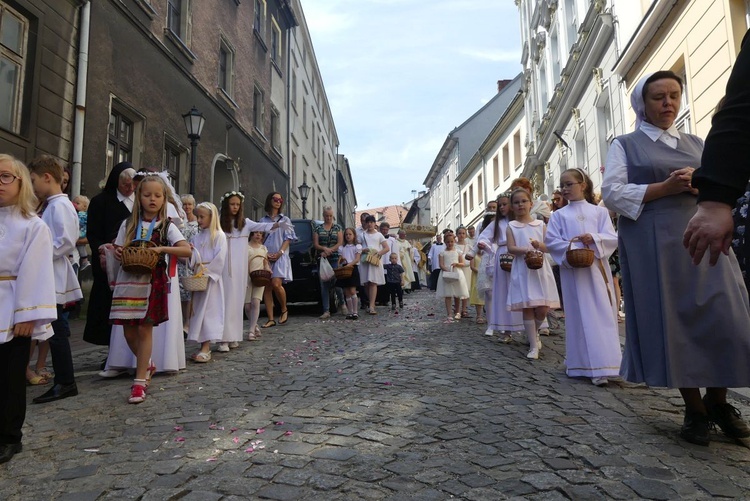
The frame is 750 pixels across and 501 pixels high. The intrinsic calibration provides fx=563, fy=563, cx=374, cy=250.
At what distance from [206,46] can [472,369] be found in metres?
14.0

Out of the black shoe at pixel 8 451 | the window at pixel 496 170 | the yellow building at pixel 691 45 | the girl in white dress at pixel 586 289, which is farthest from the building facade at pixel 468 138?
the black shoe at pixel 8 451

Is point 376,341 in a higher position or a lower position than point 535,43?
lower

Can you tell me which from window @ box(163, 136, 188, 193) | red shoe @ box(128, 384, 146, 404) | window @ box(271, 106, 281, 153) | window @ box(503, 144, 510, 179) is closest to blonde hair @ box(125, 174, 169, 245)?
red shoe @ box(128, 384, 146, 404)

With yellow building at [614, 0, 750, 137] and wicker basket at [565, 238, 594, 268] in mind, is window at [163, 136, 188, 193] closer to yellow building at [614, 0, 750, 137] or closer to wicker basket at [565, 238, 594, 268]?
yellow building at [614, 0, 750, 137]

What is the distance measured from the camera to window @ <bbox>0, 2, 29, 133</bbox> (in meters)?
8.22

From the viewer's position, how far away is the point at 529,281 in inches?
230

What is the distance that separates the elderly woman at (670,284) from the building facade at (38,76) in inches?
328

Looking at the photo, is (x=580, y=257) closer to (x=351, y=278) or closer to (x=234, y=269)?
(x=234, y=269)

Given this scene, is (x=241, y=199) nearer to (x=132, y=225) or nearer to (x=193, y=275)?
(x=193, y=275)

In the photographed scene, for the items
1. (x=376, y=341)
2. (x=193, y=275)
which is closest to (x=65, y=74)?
(x=193, y=275)

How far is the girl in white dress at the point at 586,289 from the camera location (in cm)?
451

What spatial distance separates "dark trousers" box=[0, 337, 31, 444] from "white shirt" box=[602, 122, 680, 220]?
3478 mm

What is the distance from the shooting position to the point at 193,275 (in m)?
5.82

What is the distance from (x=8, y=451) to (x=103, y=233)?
250 cm
